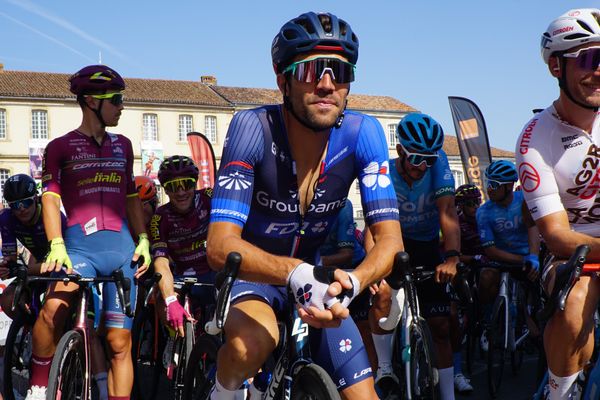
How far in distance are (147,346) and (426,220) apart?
3.60m

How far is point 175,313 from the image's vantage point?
244 inches

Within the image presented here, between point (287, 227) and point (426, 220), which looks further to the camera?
point (426, 220)

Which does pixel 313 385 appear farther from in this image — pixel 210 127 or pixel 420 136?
pixel 210 127

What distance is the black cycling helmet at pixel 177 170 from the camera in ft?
21.8

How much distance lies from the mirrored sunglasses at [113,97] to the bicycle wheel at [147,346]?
2835mm

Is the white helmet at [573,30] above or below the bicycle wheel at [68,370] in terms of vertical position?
above

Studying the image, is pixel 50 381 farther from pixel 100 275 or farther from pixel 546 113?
pixel 546 113

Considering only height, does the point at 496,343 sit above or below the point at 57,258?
below

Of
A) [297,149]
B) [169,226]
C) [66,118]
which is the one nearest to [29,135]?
[66,118]

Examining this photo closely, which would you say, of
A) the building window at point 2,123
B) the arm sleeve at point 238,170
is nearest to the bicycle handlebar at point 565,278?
the arm sleeve at point 238,170

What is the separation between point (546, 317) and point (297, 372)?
1.14 meters

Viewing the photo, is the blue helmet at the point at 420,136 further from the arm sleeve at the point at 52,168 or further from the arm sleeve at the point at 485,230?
the arm sleeve at the point at 485,230

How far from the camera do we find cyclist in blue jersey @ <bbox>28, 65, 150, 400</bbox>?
5219 millimetres

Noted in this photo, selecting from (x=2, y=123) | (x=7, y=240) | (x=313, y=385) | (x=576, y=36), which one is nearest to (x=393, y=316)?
(x=576, y=36)
